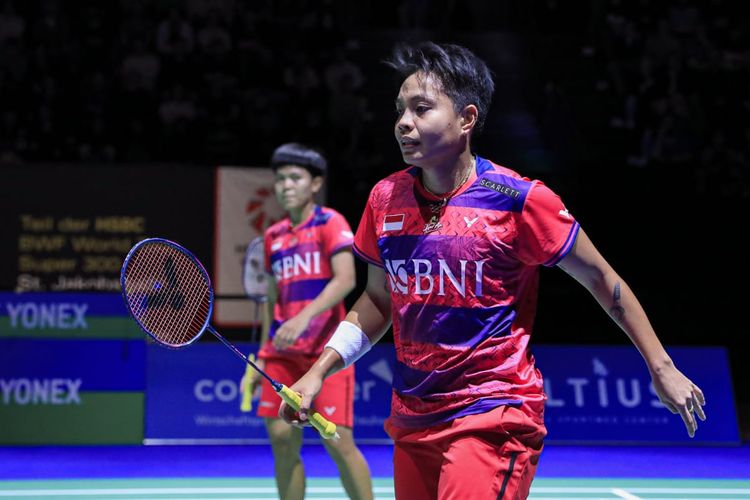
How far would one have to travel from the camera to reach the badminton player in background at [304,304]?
4730 millimetres

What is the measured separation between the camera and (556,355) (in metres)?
8.66

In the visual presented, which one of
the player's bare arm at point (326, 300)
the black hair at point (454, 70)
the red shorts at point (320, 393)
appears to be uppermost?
the black hair at point (454, 70)

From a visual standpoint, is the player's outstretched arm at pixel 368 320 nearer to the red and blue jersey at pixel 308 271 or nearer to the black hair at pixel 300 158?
the red and blue jersey at pixel 308 271

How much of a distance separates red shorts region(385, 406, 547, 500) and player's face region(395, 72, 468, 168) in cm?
66

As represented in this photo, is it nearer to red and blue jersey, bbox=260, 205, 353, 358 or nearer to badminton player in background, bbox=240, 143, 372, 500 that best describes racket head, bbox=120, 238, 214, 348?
badminton player in background, bbox=240, 143, 372, 500

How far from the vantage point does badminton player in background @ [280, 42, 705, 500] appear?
107 inches

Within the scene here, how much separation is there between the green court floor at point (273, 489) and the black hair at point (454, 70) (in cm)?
363

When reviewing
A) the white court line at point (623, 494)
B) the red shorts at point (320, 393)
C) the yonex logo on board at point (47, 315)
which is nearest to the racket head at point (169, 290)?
the red shorts at point (320, 393)

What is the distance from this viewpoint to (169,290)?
3.21m

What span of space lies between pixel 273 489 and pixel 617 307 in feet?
13.3

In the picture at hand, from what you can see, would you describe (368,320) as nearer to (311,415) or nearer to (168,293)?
(311,415)

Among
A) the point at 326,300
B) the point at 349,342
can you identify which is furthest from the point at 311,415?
the point at 326,300

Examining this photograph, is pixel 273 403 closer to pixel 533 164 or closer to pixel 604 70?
pixel 533 164

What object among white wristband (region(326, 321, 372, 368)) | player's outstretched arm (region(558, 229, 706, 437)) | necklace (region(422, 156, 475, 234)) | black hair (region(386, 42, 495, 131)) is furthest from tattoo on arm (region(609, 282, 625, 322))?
white wristband (region(326, 321, 372, 368))
